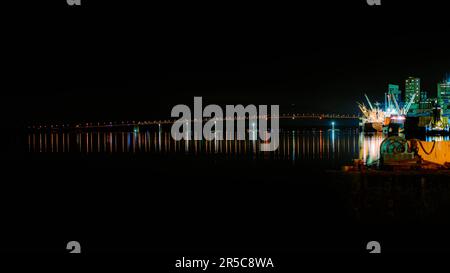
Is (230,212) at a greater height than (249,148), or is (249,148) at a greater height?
(249,148)

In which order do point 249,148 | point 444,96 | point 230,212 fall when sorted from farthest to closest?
point 444,96
point 249,148
point 230,212

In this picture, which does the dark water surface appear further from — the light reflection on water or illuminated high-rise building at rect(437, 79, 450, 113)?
illuminated high-rise building at rect(437, 79, 450, 113)

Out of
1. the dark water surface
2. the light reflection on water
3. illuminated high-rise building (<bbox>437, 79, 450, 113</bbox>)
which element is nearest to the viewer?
the dark water surface

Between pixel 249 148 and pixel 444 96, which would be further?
pixel 444 96

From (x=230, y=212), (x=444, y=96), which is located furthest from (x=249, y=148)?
(x=444, y=96)

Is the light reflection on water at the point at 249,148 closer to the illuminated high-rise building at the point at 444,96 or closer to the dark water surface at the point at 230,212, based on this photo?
the dark water surface at the point at 230,212

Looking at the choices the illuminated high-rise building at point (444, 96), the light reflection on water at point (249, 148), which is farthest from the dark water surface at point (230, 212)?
the illuminated high-rise building at point (444, 96)

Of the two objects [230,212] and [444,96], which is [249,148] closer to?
[230,212]

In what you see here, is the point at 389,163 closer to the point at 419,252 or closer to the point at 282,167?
the point at 282,167

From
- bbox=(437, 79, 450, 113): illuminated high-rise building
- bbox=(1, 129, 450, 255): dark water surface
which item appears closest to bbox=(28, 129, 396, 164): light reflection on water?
bbox=(1, 129, 450, 255): dark water surface

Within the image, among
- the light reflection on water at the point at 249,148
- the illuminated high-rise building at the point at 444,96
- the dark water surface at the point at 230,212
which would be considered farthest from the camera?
the illuminated high-rise building at the point at 444,96

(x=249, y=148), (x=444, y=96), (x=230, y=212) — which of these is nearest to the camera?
(x=230, y=212)
